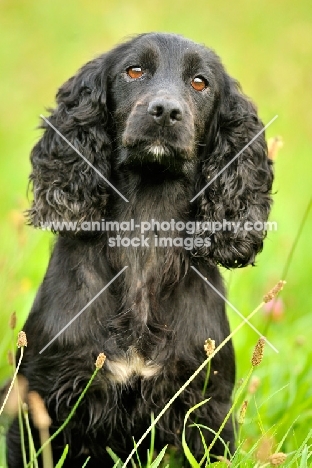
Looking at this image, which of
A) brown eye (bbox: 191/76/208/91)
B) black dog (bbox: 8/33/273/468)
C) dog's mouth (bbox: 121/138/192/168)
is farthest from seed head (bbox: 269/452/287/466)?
brown eye (bbox: 191/76/208/91)

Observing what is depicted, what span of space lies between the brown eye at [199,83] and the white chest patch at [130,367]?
1118 mm

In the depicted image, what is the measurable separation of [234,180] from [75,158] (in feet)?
2.25

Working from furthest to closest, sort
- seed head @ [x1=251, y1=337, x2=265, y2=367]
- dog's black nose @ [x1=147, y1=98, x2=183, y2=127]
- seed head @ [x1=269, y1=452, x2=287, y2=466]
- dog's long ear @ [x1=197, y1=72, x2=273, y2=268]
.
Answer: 1. dog's long ear @ [x1=197, y1=72, x2=273, y2=268]
2. dog's black nose @ [x1=147, y1=98, x2=183, y2=127]
3. seed head @ [x1=251, y1=337, x2=265, y2=367]
4. seed head @ [x1=269, y1=452, x2=287, y2=466]

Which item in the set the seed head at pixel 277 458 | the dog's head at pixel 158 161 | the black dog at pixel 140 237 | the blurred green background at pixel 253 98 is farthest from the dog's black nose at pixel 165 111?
the seed head at pixel 277 458

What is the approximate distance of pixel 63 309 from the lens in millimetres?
3418

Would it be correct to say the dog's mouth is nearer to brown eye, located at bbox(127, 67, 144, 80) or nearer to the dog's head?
the dog's head

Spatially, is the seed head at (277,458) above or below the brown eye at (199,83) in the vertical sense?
below

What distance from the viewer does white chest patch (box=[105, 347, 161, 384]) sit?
3365mm

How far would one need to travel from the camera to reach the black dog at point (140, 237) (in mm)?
3389

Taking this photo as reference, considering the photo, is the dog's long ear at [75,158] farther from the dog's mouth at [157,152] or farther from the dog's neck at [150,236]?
the dog's mouth at [157,152]

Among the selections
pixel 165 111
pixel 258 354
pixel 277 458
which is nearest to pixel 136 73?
pixel 165 111

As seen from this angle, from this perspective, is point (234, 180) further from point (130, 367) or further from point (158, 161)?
point (130, 367)

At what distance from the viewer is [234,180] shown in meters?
3.68

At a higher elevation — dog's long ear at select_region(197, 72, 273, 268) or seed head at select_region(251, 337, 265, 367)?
dog's long ear at select_region(197, 72, 273, 268)
